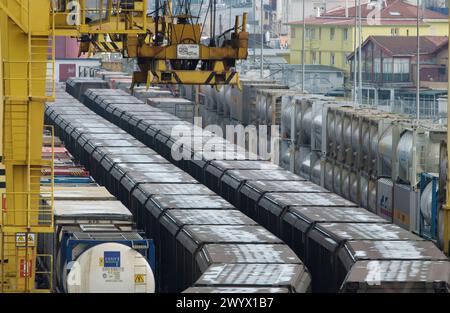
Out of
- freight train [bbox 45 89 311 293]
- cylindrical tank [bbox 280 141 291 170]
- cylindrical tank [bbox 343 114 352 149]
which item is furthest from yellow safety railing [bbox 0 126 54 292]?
cylindrical tank [bbox 280 141 291 170]

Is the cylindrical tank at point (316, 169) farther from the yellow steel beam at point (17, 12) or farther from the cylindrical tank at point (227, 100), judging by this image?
the yellow steel beam at point (17, 12)

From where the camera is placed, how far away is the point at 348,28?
4353 inches

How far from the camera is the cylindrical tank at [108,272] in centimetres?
2669

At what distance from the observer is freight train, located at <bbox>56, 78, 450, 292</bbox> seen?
24.0 m

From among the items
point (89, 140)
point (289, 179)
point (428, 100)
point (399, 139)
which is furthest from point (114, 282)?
point (428, 100)

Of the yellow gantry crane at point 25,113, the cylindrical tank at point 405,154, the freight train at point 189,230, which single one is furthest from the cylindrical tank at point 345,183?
the yellow gantry crane at point 25,113

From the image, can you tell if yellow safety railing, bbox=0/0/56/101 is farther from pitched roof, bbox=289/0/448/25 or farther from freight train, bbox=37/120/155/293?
pitched roof, bbox=289/0/448/25

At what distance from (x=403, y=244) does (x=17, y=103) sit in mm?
8219

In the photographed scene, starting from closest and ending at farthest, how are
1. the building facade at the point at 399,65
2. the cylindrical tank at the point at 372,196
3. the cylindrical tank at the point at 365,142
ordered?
1. the cylindrical tank at the point at 372,196
2. the cylindrical tank at the point at 365,142
3. the building facade at the point at 399,65

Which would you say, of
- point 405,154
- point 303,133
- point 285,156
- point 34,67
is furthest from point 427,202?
point 285,156

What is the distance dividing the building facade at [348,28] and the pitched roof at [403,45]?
850 centimetres

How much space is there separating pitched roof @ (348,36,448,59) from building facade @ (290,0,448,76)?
8501mm

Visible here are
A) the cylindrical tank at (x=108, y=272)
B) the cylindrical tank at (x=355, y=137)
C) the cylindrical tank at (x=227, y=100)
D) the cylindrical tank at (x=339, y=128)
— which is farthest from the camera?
the cylindrical tank at (x=227, y=100)

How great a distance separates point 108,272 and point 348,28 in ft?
281
